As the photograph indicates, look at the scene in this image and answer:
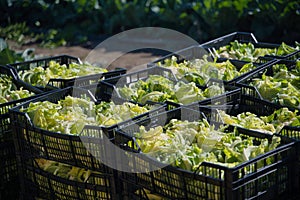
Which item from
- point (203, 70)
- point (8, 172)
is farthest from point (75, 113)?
point (203, 70)

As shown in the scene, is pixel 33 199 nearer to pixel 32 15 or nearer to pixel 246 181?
pixel 246 181

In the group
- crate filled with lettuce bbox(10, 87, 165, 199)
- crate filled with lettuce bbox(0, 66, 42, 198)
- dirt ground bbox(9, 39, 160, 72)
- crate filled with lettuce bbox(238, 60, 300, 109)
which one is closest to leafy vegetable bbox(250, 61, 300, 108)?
crate filled with lettuce bbox(238, 60, 300, 109)

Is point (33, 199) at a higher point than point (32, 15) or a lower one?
lower

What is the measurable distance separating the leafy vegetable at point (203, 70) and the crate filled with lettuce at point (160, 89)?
0.39 ft

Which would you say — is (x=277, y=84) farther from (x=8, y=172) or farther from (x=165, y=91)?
(x=8, y=172)

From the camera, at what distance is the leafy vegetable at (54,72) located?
505 centimetres

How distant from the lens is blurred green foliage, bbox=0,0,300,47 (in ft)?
32.1

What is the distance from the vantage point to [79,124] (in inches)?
151

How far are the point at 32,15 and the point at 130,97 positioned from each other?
29.9 ft

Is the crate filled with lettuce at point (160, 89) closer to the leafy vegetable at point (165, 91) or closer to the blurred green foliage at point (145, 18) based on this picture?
the leafy vegetable at point (165, 91)

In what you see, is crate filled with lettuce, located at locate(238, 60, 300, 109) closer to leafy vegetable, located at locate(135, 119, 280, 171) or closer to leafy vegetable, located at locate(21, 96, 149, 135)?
leafy vegetable, located at locate(135, 119, 280, 171)

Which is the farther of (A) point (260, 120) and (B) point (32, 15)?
(B) point (32, 15)

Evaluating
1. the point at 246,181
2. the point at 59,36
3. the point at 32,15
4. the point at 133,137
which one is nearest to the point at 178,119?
the point at 133,137

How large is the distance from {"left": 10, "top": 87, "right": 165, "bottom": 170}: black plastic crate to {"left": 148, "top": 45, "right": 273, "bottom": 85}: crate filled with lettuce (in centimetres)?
85
